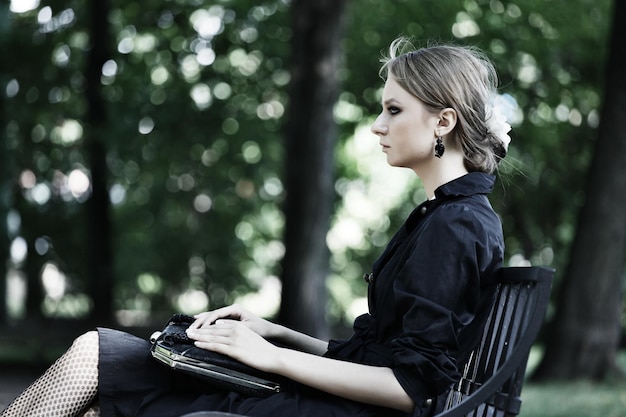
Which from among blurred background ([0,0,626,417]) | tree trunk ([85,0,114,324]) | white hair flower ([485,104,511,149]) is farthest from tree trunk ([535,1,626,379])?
white hair flower ([485,104,511,149])

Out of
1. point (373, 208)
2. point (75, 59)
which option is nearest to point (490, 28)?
point (75, 59)

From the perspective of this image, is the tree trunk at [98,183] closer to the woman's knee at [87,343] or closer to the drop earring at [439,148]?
the woman's knee at [87,343]

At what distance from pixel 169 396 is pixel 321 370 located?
0.44 m

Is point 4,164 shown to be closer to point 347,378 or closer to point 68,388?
point 68,388

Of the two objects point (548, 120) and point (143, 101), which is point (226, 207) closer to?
point (143, 101)

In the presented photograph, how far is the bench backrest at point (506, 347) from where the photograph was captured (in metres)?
2.27

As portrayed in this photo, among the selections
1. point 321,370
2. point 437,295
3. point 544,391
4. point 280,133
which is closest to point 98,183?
point 280,133

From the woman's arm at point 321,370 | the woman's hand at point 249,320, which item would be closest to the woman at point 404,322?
the woman's arm at point 321,370

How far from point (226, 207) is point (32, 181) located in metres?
3.20

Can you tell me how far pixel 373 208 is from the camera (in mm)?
23078

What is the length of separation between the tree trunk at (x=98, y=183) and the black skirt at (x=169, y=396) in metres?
9.52

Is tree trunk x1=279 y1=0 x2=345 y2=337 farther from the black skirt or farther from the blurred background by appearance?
the black skirt

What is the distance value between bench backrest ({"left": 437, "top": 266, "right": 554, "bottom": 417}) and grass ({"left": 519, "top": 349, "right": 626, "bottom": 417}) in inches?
225

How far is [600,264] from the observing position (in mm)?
10523
